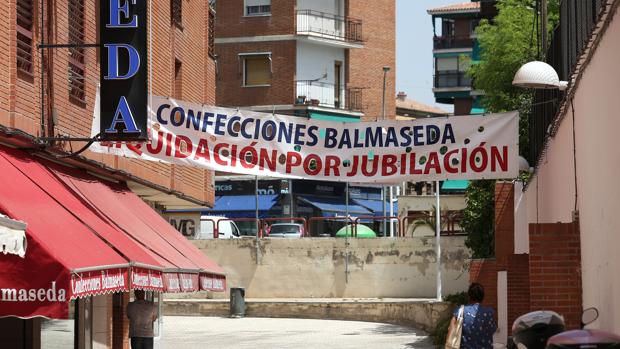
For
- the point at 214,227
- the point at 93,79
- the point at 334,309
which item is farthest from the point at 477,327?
the point at 214,227

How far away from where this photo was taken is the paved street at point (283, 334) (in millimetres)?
33188

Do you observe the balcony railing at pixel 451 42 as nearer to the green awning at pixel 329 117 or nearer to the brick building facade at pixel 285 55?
the brick building facade at pixel 285 55

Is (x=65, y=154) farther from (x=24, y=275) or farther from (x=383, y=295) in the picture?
(x=383, y=295)

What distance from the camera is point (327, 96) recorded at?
65625 millimetres

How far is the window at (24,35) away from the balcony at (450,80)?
75.9m

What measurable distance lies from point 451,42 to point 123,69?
77.8 metres

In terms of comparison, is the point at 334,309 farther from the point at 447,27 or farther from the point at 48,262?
the point at 447,27

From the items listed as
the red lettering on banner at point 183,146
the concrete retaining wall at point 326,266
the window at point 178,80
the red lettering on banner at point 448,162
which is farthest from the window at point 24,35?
the concrete retaining wall at point 326,266

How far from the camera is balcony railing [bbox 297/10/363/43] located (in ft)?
213

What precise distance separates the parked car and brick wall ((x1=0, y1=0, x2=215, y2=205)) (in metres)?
18.9

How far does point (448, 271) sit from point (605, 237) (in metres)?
35.0

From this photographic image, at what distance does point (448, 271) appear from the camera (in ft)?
152

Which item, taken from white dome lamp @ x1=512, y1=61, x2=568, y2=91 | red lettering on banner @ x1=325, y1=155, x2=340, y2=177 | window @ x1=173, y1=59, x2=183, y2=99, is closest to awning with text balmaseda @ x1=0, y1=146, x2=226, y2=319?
red lettering on banner @ x1=325, y1=155, x2=340, y2=177

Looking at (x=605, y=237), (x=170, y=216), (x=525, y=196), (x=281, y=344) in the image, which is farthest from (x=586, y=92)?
(x=170, y=216)
